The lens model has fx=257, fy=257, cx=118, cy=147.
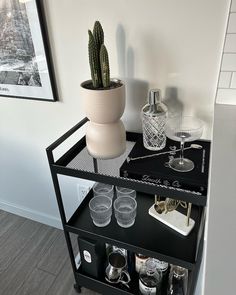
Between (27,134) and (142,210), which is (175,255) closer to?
(142,210)

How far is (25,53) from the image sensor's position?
1.09 meters

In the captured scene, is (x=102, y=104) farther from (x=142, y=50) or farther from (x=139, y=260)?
(x=139, y=260)

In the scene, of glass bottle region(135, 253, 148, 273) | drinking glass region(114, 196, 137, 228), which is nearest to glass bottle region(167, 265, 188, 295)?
glass bottle region(135, 253, 148, 273)

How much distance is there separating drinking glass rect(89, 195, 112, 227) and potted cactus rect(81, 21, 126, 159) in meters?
0.26

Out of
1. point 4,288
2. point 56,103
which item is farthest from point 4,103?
point 4,288

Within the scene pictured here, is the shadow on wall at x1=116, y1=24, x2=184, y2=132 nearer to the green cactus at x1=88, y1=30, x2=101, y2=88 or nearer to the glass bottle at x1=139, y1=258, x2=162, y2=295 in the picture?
the green cactus at x1=88, y1=30, x2=101, y2=88

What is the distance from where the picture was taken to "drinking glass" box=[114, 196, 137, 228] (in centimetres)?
99

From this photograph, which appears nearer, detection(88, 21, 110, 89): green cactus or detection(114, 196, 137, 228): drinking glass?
detection(88, 21, 110, 89): green cactus

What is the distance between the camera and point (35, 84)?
45.1 inches

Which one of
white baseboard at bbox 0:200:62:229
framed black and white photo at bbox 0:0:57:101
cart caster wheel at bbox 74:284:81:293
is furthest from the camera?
white baseboard at bbox 0:200:62:229

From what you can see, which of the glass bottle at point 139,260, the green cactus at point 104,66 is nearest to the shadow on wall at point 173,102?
the green cactus at point 104,66

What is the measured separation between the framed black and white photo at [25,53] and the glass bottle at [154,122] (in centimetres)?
47

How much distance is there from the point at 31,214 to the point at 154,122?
1.22 metres

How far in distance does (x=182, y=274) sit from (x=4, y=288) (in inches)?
36.8
